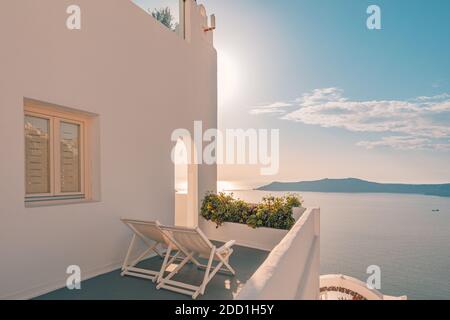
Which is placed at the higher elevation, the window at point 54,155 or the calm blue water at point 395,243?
the window at point 54,155

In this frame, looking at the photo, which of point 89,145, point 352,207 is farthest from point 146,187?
point 352,207

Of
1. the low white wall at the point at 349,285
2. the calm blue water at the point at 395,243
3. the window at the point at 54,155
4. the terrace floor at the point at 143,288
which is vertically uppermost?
the window at the point at 54,155

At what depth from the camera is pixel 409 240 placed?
217ft

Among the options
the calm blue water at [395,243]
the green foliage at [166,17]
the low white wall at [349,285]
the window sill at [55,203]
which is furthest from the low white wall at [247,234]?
the calm blue water at [395,243]

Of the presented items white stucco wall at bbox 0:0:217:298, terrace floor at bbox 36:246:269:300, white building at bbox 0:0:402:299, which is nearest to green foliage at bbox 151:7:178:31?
white stucco wall at bbox 0:0:217:298

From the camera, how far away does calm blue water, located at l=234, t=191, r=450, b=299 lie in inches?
2073

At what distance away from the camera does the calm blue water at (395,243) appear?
5266 cm

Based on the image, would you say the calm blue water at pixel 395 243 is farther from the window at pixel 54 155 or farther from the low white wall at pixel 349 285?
the window at pixel 54 155

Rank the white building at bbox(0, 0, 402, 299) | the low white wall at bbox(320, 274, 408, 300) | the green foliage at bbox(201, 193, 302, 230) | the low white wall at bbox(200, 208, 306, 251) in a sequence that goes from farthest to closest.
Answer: the low white wall at bbox(320, 274, 408, 300) → the green foliage at bbox(201, 193, 302, 230) → the low white wall at bbox(200, 208, 306, 251) → the white building at bbox(0, 0, 402, 299)

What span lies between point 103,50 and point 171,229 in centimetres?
308

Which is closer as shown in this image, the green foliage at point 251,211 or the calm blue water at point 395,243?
the green foliage at point 251,211

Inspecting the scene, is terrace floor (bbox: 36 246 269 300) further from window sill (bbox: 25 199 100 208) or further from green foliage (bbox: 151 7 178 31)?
green foliage (bbox: 151 7 178 31)

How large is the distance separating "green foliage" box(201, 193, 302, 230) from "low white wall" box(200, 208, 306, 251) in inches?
4.5

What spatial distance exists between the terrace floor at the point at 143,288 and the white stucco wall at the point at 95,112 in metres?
0.27
